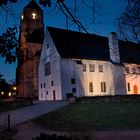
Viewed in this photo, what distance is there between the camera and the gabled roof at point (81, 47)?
49531 mm

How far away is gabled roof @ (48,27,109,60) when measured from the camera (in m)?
49.3

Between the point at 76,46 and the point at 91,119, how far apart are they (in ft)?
98.1

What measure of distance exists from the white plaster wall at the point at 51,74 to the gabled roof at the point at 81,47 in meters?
1.30

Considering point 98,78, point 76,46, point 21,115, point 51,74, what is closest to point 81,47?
point 76,46

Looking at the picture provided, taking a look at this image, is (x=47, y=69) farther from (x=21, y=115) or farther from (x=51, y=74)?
(x=21, y=115)

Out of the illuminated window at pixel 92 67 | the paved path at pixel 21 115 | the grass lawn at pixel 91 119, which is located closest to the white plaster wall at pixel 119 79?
the illuminated window at pixel 92 67

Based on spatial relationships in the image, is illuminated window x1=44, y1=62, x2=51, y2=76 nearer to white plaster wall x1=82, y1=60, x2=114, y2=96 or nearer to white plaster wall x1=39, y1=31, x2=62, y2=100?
white plaster wall x1=39, y1=31, x2=62, y2=100

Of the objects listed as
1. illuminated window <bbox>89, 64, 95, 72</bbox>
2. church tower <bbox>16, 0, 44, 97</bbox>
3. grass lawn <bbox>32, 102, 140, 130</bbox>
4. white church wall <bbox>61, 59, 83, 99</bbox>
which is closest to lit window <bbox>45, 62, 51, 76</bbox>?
white church wall <bbox>61, 59, 83, 99</bbox>

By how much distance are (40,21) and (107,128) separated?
207 ft

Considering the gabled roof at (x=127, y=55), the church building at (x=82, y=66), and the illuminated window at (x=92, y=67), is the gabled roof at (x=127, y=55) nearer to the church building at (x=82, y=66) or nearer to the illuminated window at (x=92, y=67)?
the church building at (x=82, y=66)

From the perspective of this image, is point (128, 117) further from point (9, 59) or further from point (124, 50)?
point (124, 50)

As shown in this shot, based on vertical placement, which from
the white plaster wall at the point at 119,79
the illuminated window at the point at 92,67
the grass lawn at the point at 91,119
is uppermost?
the illuminated window at the point at 92,67

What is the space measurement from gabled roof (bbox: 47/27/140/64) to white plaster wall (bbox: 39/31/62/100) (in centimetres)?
130

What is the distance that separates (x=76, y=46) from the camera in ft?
170
